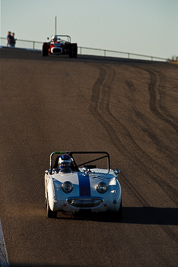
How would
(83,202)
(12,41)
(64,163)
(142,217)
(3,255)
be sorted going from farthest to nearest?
(12,41) → (64,163) → (142,217) → (83,202) → (3,255)

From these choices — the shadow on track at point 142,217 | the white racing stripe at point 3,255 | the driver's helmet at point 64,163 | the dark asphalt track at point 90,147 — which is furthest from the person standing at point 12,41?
the white racing stripe at point 3,255

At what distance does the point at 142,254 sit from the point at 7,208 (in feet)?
12.1

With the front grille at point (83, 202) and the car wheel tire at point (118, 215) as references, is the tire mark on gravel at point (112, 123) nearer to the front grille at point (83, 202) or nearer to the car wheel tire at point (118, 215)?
the car wheel tire at point (118, 215)

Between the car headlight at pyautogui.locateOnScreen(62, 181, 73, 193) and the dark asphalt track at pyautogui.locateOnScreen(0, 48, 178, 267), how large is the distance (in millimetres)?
586

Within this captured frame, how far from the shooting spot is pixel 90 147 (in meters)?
17.6

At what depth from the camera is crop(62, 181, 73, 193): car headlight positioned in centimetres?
1055

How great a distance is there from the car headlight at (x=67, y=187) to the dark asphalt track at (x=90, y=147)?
23.1 inches

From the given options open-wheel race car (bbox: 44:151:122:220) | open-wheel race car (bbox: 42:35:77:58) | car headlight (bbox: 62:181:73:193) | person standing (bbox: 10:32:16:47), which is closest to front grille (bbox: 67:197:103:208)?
open-wheel race car (bbox: 44:151:122:220)

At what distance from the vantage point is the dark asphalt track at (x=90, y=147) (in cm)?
910

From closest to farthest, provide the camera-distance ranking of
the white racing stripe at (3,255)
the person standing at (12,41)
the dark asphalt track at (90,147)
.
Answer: the white racing stripe at (3,255) < the dark asphalt track at (90,147) < the person standing at (12,41)

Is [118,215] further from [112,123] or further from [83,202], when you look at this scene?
[112,123]

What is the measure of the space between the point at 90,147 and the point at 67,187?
280 inches

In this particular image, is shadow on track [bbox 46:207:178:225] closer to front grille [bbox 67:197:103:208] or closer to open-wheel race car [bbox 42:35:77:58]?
front grille [bbox 67:197:103:208]

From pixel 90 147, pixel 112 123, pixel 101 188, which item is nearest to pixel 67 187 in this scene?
pixel 101 188
